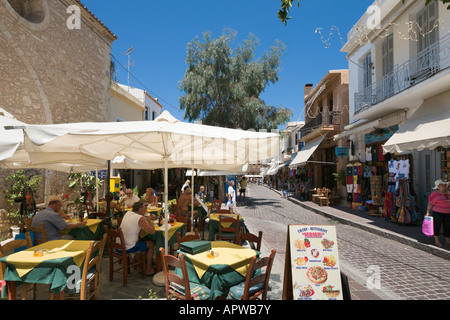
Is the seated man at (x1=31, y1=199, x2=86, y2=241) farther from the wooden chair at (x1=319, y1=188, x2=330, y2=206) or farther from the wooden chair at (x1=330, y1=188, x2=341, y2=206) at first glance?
the wooden chair at (x1=330, y1=188, x2=341, y2=206)

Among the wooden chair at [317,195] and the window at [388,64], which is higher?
the window at [388,64]

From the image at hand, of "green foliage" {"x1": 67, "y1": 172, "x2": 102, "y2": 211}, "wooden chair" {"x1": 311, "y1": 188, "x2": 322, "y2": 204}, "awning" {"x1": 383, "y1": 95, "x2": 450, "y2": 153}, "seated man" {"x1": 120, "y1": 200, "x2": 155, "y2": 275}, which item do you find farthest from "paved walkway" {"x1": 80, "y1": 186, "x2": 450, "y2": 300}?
"green foliage" {"x1": 67, "y1": 172, "x2": 102, "y2": 211}

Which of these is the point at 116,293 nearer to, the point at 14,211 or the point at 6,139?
the point at 6,139

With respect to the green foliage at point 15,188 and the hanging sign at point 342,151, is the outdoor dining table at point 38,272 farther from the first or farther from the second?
the hanging sign at point 342,151

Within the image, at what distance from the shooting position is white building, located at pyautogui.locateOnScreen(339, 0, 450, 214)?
7.95 meters

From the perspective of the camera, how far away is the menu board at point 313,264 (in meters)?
2.88

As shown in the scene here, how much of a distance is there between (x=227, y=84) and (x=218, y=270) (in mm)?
15617

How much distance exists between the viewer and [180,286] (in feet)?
10.4

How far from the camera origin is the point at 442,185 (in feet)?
21.4

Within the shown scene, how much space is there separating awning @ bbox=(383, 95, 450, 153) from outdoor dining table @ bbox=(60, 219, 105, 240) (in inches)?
339

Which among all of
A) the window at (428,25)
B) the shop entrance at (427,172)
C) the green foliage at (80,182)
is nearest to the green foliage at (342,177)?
the shop entrance at (427,172)

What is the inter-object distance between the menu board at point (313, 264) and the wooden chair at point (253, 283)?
22cm

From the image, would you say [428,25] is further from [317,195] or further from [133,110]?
[133,110]

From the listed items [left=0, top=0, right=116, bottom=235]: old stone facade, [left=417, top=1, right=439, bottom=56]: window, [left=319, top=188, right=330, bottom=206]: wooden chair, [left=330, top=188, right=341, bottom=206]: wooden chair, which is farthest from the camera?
[left=330, top=188, right=341, bottom=206]: wooden chair
